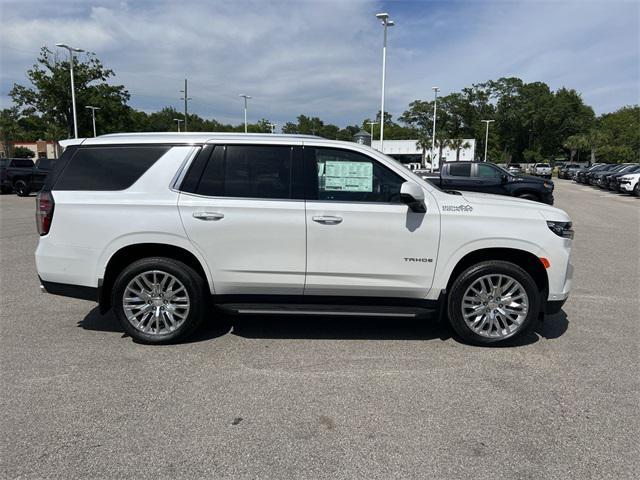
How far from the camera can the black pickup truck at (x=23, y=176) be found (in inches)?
834

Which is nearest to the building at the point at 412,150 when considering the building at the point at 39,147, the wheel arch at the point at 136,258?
the building at the point at 39,147

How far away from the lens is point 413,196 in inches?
155

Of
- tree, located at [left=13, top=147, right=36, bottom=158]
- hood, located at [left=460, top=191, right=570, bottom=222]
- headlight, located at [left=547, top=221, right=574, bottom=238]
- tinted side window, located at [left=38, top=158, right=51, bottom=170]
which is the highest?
tree, located at [left=13, top=147, right=36, bottom=158]

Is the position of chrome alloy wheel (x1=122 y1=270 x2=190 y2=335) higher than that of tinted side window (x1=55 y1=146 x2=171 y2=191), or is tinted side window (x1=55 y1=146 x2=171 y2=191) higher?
tinted side window (x1=55 y1=146 x2=171 y2=191)

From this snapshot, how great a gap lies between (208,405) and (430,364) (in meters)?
1.87

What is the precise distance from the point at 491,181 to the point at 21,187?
2073 centimetres

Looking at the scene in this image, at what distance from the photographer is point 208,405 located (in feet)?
10.7

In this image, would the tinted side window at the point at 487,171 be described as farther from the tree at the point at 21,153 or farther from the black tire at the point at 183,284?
the tree at the point at 21,153

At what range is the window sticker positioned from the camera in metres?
4.18

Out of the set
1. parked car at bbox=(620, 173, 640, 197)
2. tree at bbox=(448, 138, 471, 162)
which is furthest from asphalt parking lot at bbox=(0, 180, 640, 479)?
tree at bbox=(448, 138, 471, 162)

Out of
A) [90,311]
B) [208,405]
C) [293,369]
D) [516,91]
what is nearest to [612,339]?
[293,369]

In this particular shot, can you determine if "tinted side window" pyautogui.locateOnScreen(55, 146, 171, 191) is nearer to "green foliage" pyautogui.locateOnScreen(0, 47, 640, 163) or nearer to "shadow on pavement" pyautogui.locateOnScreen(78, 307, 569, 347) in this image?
"shadow on pavement" pyautogui.locateOnScreen(78, 307, 569, 347)

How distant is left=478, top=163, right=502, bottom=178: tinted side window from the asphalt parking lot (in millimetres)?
10598

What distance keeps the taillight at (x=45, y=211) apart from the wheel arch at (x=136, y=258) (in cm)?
67
